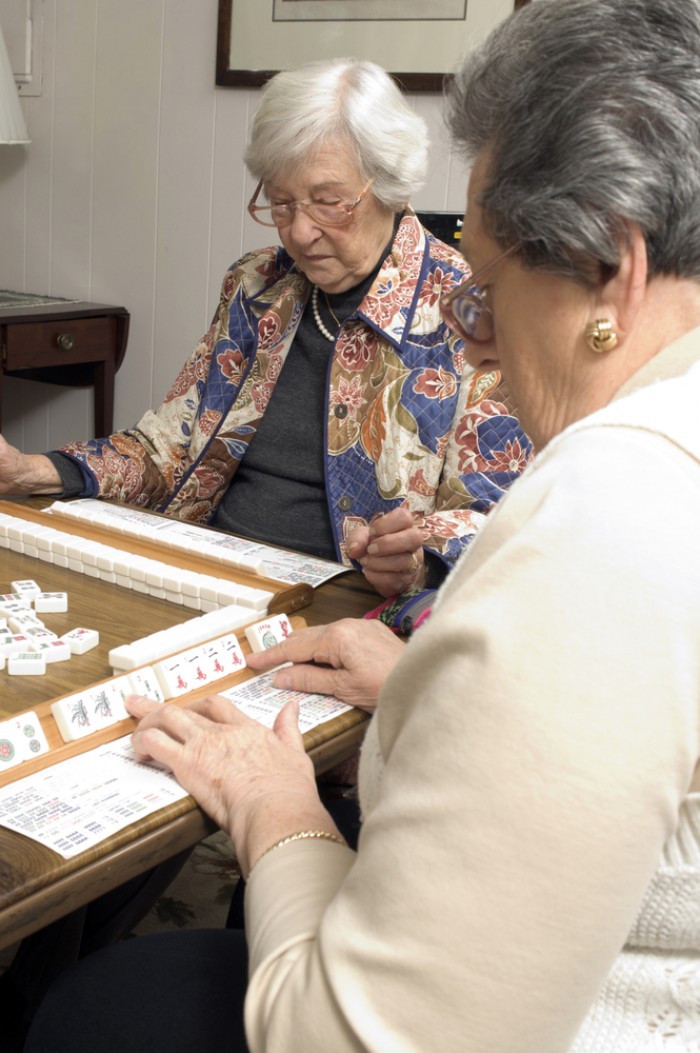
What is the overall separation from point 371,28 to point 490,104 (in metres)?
2.55

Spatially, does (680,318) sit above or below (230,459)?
above

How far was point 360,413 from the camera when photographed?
203 cm

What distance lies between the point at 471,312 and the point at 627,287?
0.70 feet

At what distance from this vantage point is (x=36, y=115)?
396 centimetres

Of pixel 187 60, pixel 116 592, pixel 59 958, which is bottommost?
pixel 59 958

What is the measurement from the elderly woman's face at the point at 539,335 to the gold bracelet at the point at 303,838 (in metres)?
0.37

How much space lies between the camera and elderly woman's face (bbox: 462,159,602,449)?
32.3 inches

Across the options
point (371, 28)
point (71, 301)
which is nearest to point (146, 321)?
point (71, 301)

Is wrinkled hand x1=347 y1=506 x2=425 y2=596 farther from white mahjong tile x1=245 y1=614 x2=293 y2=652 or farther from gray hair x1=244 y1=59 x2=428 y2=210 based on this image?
gray hair x1=244 y1=59 x2=428 y2=210

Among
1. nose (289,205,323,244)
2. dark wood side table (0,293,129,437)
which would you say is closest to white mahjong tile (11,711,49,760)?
nose (289,205,323,244)

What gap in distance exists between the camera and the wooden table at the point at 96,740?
35.5 inches

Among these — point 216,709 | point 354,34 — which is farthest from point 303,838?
point 354,34

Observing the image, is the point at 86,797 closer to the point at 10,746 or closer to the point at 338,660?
the point at 10,746

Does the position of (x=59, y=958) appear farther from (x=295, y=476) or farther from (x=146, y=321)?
(x=146, y=321)
